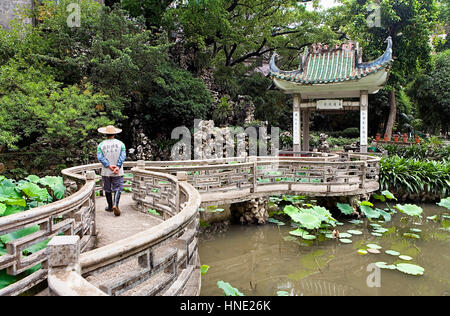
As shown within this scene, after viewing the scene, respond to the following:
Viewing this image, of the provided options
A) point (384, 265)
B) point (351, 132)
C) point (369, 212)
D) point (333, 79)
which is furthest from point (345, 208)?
point (351, 132)

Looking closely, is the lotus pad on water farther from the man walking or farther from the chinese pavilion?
the chinese pavilion

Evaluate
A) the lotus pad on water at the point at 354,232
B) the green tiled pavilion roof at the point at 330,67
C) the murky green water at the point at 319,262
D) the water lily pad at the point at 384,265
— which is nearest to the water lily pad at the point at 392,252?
the murky green water at the point at 319,262

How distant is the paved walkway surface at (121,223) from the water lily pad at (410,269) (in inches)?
161

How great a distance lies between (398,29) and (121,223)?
19.6 m

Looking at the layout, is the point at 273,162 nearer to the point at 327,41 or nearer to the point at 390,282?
the point at 390,282

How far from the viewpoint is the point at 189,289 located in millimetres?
3107

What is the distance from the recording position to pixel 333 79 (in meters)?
12.2

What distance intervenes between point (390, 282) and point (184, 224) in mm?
3700

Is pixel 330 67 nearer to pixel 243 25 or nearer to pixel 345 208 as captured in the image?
pixel 243 25

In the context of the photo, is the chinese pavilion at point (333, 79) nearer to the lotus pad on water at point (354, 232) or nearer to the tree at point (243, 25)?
the tree at point (243, 25)

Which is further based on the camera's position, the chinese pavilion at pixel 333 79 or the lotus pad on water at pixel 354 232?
the chinese pavilion at pixel 333 79

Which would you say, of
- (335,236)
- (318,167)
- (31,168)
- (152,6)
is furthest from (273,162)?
(152,6)

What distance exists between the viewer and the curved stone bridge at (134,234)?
6.36 ft

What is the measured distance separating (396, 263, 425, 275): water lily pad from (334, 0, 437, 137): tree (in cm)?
1592
